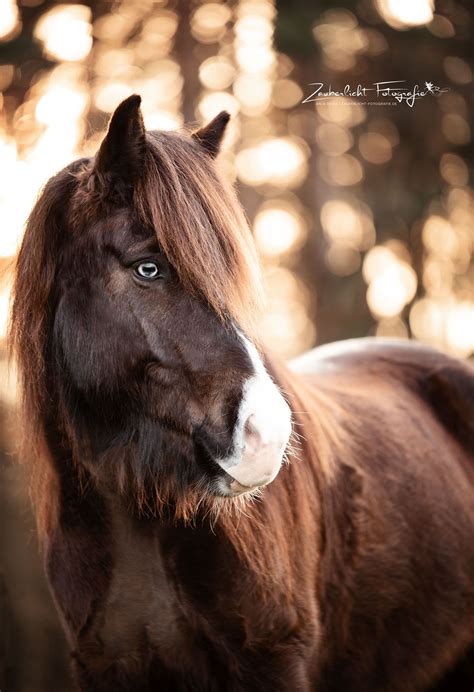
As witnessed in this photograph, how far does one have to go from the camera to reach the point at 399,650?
312 centimetres

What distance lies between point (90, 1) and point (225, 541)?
683 centimetres

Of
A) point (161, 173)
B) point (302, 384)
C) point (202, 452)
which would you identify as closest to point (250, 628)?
point (202, 452)

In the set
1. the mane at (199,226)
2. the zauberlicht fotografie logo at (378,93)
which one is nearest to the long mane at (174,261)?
the mane at (199,226)

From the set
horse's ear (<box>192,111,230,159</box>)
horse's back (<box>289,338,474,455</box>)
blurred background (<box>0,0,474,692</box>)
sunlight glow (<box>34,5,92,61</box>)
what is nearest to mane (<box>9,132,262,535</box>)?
horse's ear (<box>192,111,230,159</box>)

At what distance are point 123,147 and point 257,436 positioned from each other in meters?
0.99

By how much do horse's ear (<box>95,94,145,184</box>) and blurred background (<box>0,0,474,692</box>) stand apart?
2.89 metres

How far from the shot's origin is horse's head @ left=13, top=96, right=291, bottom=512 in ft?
6.84

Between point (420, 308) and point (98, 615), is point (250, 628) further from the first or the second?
point (420, 308)

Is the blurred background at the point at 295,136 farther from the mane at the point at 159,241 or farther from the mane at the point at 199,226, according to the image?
the mane at the point at 199,226

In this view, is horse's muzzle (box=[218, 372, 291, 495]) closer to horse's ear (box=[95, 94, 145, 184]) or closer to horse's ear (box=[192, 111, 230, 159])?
horse's ear (box=[95, 94, 145, 184])

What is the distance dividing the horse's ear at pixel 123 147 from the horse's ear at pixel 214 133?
44 cm

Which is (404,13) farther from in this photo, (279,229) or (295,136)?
(279,229)

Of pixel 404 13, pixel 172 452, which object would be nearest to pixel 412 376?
pixel 172 452

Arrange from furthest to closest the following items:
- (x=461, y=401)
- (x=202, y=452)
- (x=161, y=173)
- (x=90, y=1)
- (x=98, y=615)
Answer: (x=90, y=1) → (x=461, y=401) → (x=98, y=615) → (x=161, y=173) → (x=202, y=452)
